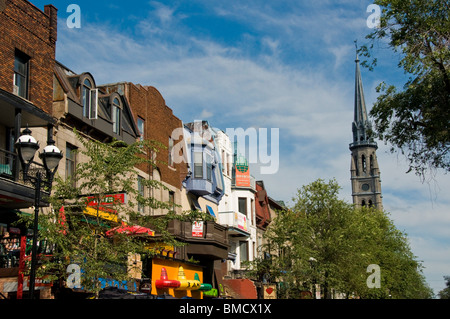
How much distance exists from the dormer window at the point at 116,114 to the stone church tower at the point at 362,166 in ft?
481

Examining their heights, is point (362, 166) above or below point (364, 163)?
below

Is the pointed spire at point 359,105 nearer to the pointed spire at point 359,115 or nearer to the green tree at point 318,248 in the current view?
the pointed spire at point 359,115

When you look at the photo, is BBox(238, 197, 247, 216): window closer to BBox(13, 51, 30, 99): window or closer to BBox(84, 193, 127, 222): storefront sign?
BBox(13, 51, 30, 99): window

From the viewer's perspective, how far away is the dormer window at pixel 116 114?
29484mm

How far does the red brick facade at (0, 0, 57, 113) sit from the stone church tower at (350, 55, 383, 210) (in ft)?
501

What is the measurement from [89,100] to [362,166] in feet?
513

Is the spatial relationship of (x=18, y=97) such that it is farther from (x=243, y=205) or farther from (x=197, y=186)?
(x=243, y=205)

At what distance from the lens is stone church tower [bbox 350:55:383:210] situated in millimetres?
171500

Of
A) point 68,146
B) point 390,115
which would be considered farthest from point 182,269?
point 390,115

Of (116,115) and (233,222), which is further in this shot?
(233,222)

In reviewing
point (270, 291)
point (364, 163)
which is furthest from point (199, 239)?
point (364, 163)

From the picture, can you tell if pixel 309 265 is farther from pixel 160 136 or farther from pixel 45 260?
pixel 45 260

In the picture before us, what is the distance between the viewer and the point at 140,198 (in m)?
19.6

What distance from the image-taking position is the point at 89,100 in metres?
27.4
